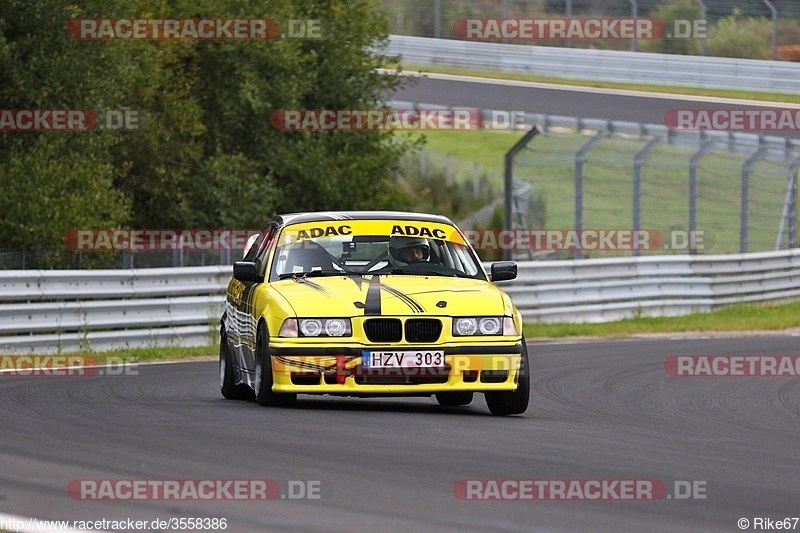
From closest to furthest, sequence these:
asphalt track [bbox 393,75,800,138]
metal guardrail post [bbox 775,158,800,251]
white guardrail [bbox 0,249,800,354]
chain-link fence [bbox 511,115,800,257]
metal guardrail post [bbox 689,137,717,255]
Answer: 1. white guardrail [bbox 0,249,800,354]
2. metal guardrail post [bbox 689,137,717,255]
3. chain-link fence [bbox 511,115,800,257]
4. metal guardrail post [bbox 775,158,800,251]
5. asphalt track [bbox 393,75,800,138]

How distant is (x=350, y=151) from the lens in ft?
91.7

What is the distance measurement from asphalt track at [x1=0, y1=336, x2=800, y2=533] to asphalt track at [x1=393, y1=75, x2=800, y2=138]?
900 inches

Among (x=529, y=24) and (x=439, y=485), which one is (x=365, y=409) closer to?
(x=439, y=485)

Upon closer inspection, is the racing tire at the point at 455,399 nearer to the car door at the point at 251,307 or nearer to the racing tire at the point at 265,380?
the racing tire at the point at 265,380

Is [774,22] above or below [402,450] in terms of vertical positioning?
above

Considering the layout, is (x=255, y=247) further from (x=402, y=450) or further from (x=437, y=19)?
(x=437, y=19)

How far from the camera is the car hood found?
1034cm

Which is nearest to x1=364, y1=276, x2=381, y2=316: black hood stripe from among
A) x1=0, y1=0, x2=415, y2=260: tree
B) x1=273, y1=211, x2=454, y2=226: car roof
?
A: x1=273, y1=211, x2=454, y2=226: car roof

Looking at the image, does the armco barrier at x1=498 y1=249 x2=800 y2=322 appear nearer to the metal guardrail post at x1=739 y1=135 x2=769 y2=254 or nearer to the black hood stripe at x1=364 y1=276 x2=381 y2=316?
the metal guardrail post at x1=739 y1=135 x2=769 y2=254

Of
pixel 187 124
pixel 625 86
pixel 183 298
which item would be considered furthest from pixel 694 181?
pixel 625 86

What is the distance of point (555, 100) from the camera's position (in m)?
37.9

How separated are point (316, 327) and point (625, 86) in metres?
30.2

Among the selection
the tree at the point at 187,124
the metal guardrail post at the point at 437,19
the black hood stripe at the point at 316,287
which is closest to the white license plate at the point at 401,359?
the black hood stripe at the point at 316,287

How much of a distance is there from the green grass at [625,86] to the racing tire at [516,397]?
933 inches
